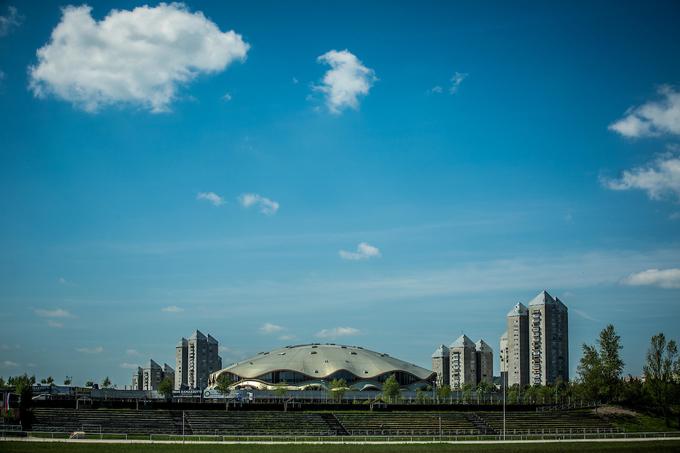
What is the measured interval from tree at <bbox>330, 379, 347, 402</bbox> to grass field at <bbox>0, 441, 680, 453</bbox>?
61915mm

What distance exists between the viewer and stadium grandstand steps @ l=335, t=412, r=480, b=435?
86.8 meters

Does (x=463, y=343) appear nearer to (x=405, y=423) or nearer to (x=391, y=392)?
(x=391, y=392)

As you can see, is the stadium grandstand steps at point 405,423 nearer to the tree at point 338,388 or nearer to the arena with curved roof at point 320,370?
the tree at point 338,388

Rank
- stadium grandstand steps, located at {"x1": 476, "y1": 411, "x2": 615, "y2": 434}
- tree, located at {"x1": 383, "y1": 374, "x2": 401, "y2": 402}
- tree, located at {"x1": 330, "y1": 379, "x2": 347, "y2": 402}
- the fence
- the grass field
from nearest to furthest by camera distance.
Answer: the grass field
the fence
stadium grandstand steps, located at {"x1": 476, "y1": 411, "x2": 615, "y2": 434}
tree, located at {"x1": 330, "y1": 379, "x2": 347, "y2": 402}
tree, located at {"x1": 383, "y1": 374, "x2": 401, "y2": 402}

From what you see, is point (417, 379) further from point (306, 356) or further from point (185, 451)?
point (185, 451)

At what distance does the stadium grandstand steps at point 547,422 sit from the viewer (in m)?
91.8

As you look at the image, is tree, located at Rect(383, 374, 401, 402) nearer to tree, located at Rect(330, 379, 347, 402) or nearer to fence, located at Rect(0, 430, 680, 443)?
tree, located at Rect(330, 379, 347, 402)

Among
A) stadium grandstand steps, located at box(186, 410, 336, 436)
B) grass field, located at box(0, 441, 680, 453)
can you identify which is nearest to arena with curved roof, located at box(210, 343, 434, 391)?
stadium grandstand steps, located at box(186, 410, 336, 436)

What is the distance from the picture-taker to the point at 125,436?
74.7 meters

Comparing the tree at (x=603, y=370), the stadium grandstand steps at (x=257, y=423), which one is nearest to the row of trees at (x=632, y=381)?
the tree at (x=603, y=370)

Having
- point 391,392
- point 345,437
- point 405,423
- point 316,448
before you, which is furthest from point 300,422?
point 391,392

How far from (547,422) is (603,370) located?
26.0 metres

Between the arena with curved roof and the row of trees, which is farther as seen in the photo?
the arena with curved roof

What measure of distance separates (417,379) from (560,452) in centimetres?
10845
